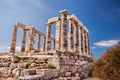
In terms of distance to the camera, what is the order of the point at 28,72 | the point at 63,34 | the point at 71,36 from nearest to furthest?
1. the point at 28,72
2. the point at 63,34
3. the point at 71,36

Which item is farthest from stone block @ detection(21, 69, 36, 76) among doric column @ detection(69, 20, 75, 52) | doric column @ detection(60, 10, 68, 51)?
doric column @ detection(69, 20, 75, 52)

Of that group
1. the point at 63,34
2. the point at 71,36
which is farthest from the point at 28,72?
the point at 71,36

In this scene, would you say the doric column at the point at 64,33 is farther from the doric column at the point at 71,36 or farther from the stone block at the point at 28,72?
the stone block at the point at 28,72

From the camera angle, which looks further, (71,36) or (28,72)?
(71,36)

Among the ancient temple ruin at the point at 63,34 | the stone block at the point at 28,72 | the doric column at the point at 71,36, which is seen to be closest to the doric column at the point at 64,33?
the ancient temple ruin at the point at 63,34

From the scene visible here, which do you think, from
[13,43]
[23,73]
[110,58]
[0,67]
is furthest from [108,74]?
[13,43]

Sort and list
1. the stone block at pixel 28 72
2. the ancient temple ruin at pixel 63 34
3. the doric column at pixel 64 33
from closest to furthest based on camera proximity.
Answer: the stone block at pixel 28 72
the doric column at pixel 64 33
the ancient temple ruin at pixel 63 34

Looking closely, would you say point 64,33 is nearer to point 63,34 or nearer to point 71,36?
point 63,34

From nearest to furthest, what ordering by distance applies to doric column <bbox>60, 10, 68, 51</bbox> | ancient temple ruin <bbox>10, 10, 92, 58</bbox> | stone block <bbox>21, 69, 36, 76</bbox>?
stone block <bbox>21, 69, 36, 76</bbox>
doric column <bbox>60, 10, 68, 51</bbox>
ancient temple ruin <bbox>10, 10, 92, 58</bbox>

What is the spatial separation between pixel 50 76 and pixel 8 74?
412 cm

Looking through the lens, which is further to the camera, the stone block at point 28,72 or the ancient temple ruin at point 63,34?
the ancient temple ruin at point 63,34

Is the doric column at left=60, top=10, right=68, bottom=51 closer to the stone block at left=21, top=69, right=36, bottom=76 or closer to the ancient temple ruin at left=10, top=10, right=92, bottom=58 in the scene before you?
the ancient temple ruin at left=10, top=10, right=92, bottom=58

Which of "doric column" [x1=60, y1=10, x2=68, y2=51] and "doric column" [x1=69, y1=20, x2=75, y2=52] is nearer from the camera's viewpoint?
"doric column" [x1=60, y1=10, x2=68, y2=51]

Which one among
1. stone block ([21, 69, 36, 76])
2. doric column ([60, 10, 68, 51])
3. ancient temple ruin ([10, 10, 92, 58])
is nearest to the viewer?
stone block ([21, 69, 36, 76])
